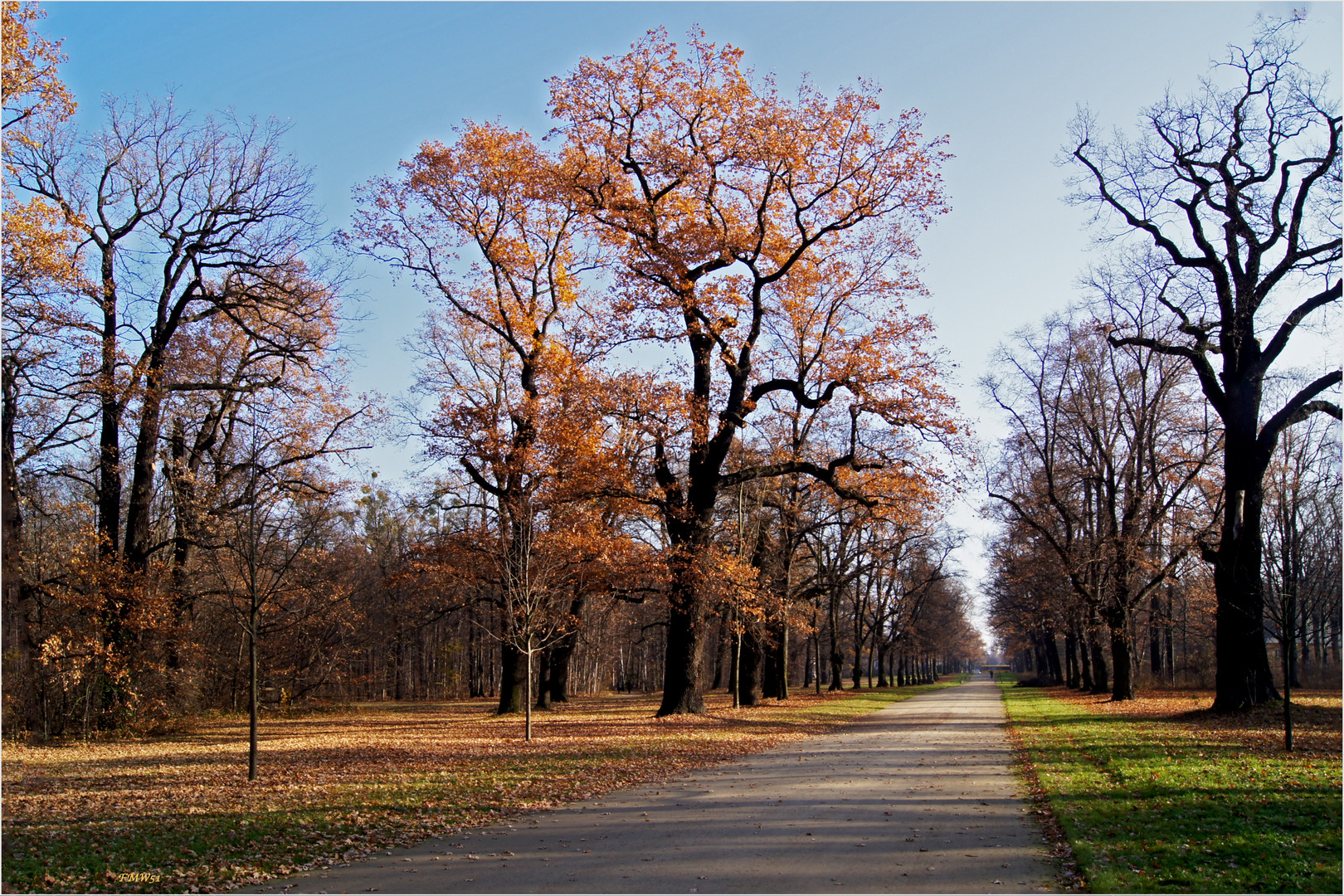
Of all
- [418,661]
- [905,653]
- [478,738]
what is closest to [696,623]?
[478,738]

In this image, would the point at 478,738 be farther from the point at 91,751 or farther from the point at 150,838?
the point at 150,838

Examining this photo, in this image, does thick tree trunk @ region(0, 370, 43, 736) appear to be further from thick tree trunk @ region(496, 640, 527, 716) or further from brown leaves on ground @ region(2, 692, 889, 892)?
thick tree trunk @ region(496, 640, 527, 716)

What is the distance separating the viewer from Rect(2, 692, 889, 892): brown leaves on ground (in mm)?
6992

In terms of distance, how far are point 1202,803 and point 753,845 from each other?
4772mm

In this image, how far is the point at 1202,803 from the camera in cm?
860

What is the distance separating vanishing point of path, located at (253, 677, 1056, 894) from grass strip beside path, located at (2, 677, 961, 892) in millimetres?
740

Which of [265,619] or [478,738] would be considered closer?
[478,738]

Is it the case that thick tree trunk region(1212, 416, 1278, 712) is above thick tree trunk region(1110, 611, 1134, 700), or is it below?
above

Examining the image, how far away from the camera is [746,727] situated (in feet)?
64.4

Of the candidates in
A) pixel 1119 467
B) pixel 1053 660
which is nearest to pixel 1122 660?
pixel 1119 467

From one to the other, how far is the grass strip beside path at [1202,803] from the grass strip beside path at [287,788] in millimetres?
5361

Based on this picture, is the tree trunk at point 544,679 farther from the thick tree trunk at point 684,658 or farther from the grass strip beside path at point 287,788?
the thick tree trunk at point 684,658

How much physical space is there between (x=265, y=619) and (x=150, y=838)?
61.7 ft

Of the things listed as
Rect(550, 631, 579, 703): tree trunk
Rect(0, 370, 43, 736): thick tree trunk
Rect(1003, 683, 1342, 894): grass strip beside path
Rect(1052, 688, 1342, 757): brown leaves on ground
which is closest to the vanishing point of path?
Rect(1003, 683, 1342, 894): grass strip beside path
